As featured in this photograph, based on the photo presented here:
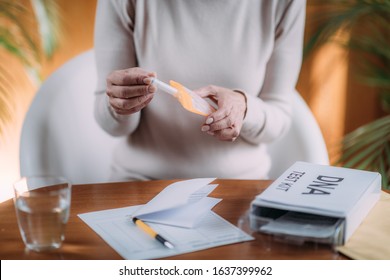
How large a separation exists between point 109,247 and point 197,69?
19.6 inches

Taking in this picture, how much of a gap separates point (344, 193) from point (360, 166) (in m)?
0.75

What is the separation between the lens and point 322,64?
4.29ft

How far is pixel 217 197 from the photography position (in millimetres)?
753

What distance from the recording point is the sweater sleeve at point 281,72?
103 centimetres

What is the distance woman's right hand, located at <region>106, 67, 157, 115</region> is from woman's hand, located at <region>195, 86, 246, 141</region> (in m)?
0.11

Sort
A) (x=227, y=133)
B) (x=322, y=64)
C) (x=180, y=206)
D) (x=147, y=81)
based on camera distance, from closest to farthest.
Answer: (x=180, y=206) → (x=147, y=81) → (x=227, y=133) → (x=322, y=64)

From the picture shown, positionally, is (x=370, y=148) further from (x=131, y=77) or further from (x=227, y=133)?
(x=131, y=77)

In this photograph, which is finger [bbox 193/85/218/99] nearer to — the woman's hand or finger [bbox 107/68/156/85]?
the woman's hand

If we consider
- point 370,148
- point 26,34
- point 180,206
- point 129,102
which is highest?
point 26,34

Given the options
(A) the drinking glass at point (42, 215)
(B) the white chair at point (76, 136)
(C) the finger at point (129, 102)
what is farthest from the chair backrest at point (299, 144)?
(A) the drinking glass at point (42, 215)

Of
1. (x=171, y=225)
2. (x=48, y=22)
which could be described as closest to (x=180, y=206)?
(x=171, y=225)

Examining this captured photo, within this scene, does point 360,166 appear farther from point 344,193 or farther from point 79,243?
point 79,243

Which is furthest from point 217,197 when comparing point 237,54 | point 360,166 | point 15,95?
→ point 360,166

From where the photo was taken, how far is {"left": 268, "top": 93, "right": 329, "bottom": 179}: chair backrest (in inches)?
42.6
